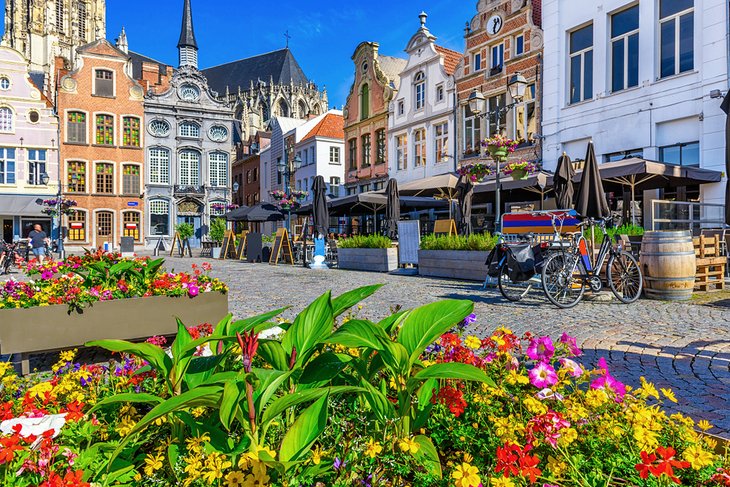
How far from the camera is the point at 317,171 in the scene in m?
37.4

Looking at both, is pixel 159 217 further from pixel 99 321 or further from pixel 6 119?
pixel 99 321

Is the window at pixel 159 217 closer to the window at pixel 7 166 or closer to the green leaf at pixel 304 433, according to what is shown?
the window at pixel 7 166

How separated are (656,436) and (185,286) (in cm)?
384

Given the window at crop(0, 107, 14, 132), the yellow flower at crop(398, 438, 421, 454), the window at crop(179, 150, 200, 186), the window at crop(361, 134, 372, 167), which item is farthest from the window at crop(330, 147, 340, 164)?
the yellow flower at crop(398, 438, 421, 454)

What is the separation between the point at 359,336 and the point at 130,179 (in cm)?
4283

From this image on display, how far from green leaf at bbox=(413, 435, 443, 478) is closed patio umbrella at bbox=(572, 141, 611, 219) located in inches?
309

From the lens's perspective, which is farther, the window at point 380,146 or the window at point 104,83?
the window at point 104,83

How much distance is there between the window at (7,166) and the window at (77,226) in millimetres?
4428

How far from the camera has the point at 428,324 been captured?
1839 millimetres

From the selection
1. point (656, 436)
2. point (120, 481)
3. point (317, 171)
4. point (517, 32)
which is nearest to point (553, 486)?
point (656, 436)

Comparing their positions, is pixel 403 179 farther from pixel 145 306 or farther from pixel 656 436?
pixel 656 436

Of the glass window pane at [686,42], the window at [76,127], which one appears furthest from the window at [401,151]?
the window at [76,127]

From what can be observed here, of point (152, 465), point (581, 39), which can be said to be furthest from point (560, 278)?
point (581, 39)

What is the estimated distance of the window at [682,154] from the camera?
14.1 meters
